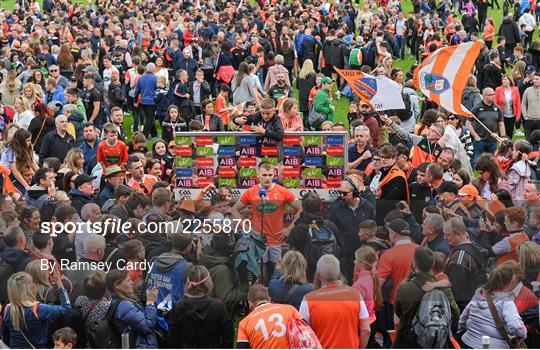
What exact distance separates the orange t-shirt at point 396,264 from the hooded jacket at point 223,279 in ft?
3.94

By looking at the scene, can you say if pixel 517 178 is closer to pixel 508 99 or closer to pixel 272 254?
pixel 272 254

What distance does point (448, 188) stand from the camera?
1060 centimetres

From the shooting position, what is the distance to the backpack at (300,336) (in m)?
7.79

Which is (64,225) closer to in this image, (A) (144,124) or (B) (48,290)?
(B) (48,290)

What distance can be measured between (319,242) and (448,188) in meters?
1.84

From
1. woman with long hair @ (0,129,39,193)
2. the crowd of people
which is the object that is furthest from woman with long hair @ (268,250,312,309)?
woman with long hair @ (0,129,39,193)

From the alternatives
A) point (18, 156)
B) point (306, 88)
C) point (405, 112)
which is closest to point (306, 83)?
point (306, 88)

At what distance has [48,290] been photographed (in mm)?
8570

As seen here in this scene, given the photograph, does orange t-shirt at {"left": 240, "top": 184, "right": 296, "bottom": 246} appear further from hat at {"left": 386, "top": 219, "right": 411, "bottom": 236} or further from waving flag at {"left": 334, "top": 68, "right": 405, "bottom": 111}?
waving flag at {"left": 334, "top": 68, "right": 405, "bottom": 111}

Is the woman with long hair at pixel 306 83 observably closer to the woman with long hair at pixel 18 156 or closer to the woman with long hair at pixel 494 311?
the woman with long hair at pixel 18 156

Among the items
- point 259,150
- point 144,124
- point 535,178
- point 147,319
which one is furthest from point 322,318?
point 144,124

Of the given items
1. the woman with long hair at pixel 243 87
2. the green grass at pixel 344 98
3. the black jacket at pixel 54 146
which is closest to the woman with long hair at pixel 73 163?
the black jacket at pixel 54 146

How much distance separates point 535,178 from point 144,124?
8601 millimetres

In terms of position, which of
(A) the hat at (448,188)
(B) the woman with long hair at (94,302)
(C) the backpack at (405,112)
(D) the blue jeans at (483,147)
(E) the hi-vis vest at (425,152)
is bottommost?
(B) the woman with long hair at (94,302)
